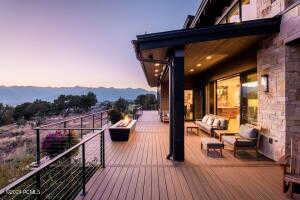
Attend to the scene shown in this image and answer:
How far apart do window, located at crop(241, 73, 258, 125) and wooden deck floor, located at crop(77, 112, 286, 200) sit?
1392 mm

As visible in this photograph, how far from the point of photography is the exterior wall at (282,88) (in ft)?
16.7

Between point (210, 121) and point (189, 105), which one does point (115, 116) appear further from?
point (189, 105)

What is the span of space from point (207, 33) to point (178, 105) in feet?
5.86

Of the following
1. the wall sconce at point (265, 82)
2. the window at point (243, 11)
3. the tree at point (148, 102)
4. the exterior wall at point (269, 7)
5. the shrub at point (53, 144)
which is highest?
the window at point (243, 11)

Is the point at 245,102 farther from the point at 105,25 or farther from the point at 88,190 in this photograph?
the point at 105,25

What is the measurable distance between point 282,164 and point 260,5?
458 centimetres

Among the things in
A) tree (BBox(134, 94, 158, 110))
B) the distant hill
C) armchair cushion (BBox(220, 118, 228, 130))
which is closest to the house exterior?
armchair cushion (BBox(220, 118, 228, 130))

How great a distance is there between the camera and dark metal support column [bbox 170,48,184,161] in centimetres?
575

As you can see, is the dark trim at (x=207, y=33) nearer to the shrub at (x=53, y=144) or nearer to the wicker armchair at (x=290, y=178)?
the wicker armchair at (x=290, y=178)

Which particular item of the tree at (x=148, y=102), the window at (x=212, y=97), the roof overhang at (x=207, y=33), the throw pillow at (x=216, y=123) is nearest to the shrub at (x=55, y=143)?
the roof overhang at (x=207, y=33)

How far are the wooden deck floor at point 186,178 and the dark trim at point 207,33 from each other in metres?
2.77

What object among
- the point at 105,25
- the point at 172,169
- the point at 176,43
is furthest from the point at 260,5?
the point at 105,25

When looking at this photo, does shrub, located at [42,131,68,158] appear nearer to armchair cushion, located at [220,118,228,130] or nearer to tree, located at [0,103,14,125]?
armchair cushion, located at [220,118,228,130]

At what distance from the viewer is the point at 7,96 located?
140m
